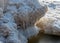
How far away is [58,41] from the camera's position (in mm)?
1056

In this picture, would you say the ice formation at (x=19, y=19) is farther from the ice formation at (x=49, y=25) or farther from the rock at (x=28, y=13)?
the ice formation at (x=49, y=25)

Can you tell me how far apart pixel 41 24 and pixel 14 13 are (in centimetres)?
31

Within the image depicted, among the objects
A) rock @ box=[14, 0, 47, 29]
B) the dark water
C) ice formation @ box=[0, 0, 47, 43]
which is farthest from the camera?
the dark water

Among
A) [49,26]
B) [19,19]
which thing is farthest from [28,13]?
[49,26]

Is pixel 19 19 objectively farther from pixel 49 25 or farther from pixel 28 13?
pixel 49 25

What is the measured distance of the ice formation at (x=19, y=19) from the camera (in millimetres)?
700

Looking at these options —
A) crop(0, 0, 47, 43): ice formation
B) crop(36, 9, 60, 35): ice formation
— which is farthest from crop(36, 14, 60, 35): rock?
crop(0, 0, 47, 43): ice formation

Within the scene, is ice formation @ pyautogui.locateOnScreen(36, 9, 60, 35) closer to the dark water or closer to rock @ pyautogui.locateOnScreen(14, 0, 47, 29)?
the dark water

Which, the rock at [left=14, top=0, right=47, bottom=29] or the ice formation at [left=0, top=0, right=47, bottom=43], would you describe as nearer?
the ice formation at [left=0, top=0, right=47, bottom=43]

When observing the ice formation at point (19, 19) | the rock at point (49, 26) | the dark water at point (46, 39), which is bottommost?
the dark water at point (46, 39)

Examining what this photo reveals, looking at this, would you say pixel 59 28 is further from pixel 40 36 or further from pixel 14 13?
pixel 14 13

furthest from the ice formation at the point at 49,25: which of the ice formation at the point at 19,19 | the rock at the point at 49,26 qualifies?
the ice formation at the point at 19,19

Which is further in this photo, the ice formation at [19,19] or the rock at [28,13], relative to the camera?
the rock at [28,13]

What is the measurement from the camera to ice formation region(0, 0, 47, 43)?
70 cm
